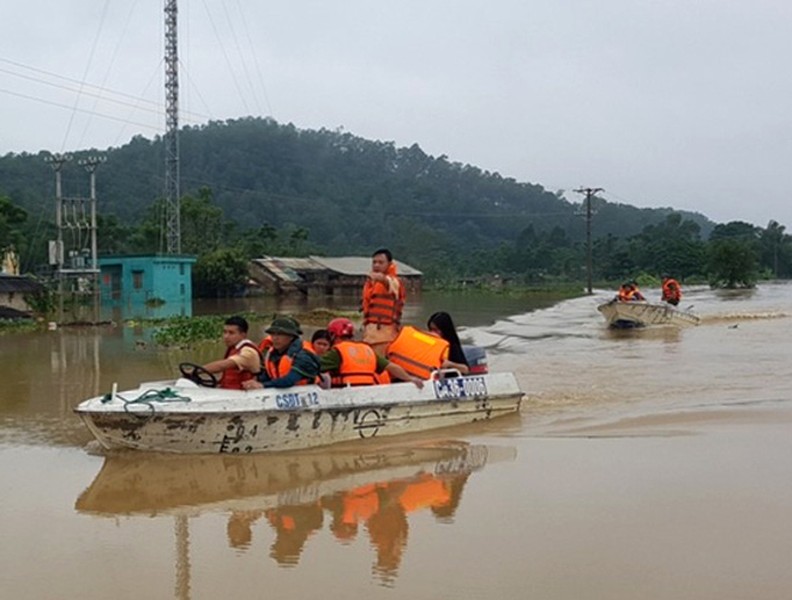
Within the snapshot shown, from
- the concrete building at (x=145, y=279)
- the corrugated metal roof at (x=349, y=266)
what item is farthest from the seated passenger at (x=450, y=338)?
the corrugated metal roof at (x=349, y=266)

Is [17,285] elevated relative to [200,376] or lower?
elevated

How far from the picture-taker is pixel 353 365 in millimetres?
9945

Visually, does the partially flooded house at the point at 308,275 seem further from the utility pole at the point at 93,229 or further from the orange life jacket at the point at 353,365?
the orange life jacket at the point at 353,365

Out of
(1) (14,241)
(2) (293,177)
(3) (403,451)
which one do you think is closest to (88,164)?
(1) (14,241)

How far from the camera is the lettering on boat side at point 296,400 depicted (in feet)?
30.2

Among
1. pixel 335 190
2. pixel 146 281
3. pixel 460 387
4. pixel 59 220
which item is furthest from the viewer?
pixel 335 190

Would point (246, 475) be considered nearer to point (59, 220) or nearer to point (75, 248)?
point (59, 220)

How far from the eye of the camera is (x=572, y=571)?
6.05 meters

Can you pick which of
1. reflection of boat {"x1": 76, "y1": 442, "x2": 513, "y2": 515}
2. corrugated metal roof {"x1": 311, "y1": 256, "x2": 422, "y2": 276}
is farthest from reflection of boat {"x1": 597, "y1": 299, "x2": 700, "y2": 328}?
corrugated metal roof {"x1": 311, "y1": 256, "x2": 422, "y2": 276}

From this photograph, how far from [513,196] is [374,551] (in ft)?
437

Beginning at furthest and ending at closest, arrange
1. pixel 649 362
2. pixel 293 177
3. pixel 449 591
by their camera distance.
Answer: pixel 293 177 < pixel 649 362 < pixel 449 591

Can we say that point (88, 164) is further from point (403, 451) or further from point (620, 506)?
point (620, 506)

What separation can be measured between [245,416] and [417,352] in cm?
249

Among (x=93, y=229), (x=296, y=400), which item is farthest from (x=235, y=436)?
(x=93, y=229)
